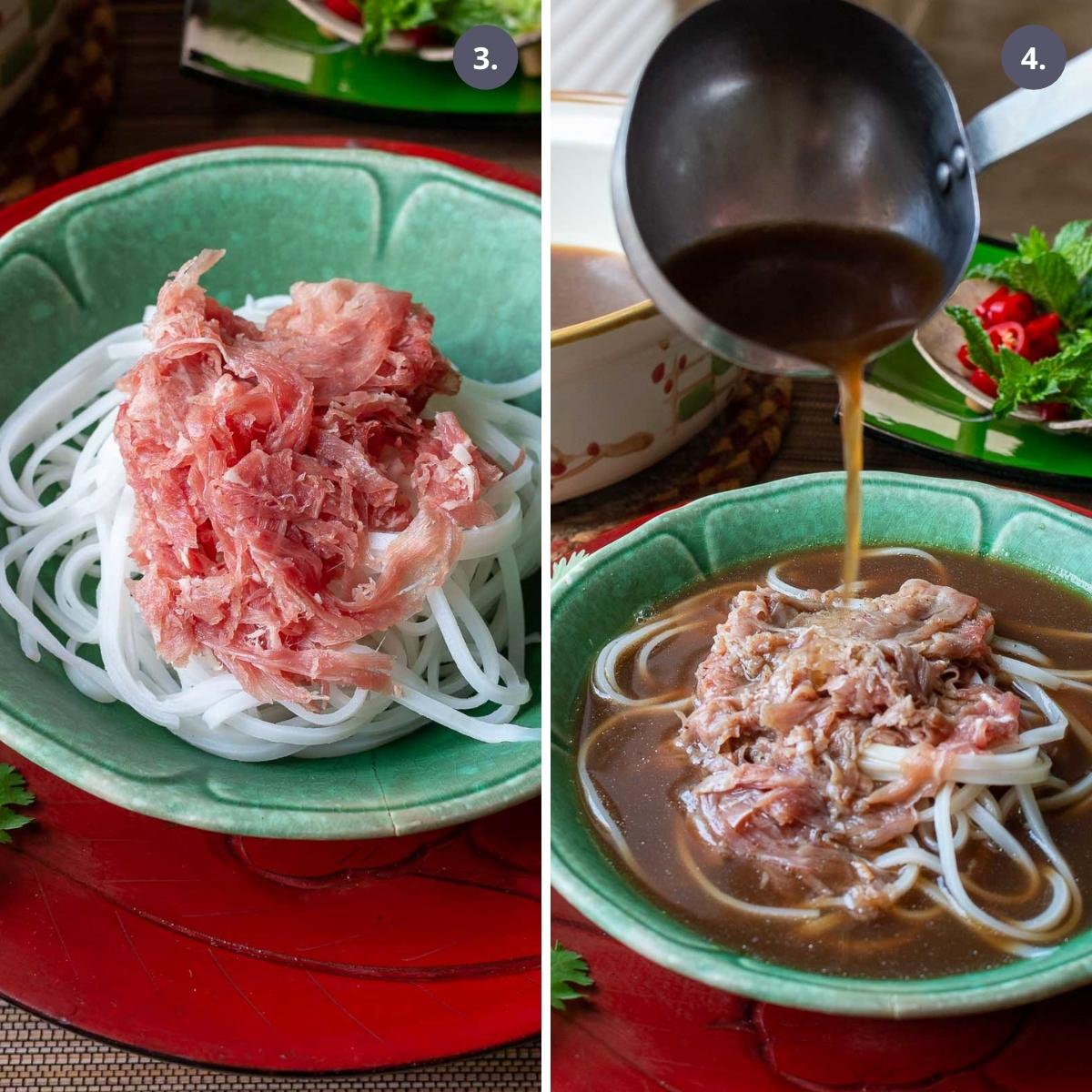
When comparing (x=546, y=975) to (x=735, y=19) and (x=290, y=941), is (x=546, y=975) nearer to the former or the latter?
(x=290, y=941)

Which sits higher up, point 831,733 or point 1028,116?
point 1028,116

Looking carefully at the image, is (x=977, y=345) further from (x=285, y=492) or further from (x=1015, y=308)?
(x=285, y=492)

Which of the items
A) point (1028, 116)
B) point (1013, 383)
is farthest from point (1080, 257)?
point (1028, 116)

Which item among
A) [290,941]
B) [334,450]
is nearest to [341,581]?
[334,450]

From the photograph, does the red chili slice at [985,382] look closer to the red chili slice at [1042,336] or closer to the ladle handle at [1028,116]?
the red chili slice at [1042,336]

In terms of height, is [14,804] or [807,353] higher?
[807,353]
